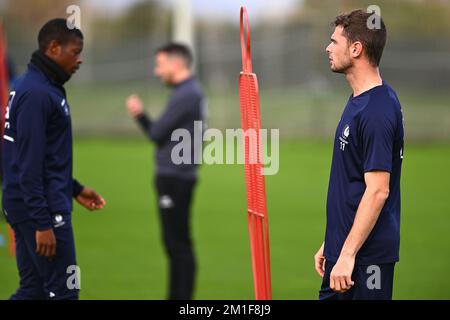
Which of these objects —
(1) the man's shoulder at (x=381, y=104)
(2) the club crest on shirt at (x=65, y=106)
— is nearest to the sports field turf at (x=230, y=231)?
(2) the club crest on shirt at (x=65, y=106)

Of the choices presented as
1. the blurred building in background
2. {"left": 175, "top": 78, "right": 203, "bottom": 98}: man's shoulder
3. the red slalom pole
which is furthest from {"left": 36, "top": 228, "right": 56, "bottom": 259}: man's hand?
the blurred building in background

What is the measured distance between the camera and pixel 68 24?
231 inches

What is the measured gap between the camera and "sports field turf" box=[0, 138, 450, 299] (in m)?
9.58

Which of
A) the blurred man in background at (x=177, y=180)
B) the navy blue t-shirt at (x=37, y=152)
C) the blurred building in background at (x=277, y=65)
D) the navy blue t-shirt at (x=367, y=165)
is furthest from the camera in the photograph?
the blurred building in background at (x=277, y=65)

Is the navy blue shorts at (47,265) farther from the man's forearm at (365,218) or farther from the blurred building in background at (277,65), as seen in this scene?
the blurred building in background at (277,65)

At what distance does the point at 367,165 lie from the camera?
4613 mm

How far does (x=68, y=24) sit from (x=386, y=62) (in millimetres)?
24289

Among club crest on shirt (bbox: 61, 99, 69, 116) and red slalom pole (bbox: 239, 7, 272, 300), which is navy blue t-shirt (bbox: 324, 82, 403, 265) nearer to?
red slalom pole (bbox: 239, 7, 272, 300)

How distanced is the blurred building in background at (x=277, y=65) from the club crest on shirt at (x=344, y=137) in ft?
75.5

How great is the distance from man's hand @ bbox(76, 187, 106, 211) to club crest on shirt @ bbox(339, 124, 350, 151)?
7.79 ft

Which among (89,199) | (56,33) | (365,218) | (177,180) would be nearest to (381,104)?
(365,218)

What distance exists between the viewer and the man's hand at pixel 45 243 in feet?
18.4

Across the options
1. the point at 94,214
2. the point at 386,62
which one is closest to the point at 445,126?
the point at 386,62

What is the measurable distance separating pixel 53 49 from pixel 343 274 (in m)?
2.64
